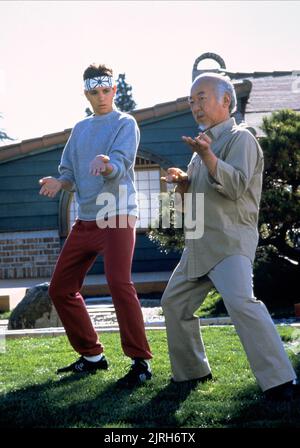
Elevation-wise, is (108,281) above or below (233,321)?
above

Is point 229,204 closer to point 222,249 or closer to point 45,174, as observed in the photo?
point 222,249

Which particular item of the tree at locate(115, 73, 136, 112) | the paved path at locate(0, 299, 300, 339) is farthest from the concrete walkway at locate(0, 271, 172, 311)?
the tree at locate(115, 73, 136, 112)

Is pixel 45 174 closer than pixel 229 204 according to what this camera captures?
No

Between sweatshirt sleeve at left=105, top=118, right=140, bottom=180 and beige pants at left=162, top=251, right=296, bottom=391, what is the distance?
709 mm

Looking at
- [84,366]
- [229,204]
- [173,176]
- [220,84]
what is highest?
[220,84]

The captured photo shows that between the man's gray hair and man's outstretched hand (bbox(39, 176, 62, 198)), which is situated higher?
the man's gray hair

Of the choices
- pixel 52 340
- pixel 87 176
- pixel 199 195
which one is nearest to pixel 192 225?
pixel 199 195

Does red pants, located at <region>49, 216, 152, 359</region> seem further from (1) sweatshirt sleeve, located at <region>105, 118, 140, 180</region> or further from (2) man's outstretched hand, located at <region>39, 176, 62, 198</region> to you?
(1) sweatshirt sleeve, located at <region>105, 118, 140, 180</region>

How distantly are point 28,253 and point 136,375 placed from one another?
10.6 metres

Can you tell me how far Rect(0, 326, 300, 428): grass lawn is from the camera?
4.17 meters

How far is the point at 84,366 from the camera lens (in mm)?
5484

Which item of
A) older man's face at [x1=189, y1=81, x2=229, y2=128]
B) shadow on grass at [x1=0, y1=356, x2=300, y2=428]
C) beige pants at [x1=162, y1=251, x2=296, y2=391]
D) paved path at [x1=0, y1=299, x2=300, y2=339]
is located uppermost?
older man's face at [x1=189, y1=81, x2=229, y2=128]

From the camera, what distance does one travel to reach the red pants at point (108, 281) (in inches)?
202

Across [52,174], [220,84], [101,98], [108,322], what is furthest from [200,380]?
[52,174]
